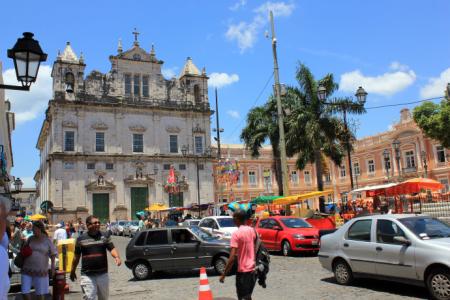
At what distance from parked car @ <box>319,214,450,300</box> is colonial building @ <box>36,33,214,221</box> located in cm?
3764

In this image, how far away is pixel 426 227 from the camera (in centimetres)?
856

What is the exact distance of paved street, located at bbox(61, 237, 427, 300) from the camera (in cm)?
871

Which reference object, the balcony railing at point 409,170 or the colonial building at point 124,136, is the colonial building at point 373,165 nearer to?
the balcony railing at point 409,170

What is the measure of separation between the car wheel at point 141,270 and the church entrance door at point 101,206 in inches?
1313

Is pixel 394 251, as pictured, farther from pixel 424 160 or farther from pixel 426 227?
pixel 424 160

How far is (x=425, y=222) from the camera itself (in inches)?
344

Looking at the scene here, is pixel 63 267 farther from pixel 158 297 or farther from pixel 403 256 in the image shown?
pixel 403 256

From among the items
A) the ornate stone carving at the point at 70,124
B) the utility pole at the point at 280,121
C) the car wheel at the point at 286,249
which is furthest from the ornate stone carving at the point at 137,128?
the car wheel at the point at 286,249

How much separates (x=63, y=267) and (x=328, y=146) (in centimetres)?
1860

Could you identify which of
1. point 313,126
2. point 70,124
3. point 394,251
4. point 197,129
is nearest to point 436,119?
point 313,126

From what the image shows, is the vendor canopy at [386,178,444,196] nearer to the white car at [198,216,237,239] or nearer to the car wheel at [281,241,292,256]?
the car wheel at [281,241,292,256]

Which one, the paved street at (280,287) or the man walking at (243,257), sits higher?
the man walking at (243,257)

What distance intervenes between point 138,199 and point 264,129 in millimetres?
18241

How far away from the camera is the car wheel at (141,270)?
12.6 meters
